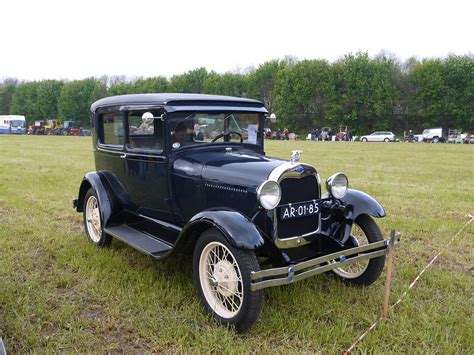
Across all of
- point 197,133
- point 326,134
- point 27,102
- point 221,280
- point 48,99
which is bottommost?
point 326,134

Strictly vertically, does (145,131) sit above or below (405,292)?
above

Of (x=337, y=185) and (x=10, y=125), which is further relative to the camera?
(x=10, y=125)

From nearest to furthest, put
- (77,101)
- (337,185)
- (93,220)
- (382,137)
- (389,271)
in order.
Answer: (389,271)
(337,185)
(93,220)
(382,137)
(77,101)

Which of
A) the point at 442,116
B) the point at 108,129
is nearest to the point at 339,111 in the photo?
the point at 442,116

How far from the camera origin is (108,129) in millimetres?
5168

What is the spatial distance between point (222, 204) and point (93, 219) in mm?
2291

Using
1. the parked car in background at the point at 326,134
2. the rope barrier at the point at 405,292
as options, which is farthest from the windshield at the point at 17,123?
the rope barrier at the point at 405,292

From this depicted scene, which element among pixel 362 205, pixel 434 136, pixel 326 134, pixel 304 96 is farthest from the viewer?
pixel 304 96

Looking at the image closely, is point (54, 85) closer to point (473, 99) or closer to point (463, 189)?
point (473, 99)

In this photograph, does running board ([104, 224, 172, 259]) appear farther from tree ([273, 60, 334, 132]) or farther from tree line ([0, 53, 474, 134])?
tree ([273, 60, 334, 132])

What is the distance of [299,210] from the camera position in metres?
3.55

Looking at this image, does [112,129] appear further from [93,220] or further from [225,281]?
[225,281]

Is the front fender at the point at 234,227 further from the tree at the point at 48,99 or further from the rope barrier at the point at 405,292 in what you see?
the tree at the point at 48,99

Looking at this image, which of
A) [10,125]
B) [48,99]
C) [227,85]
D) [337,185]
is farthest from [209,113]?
[48,99]
